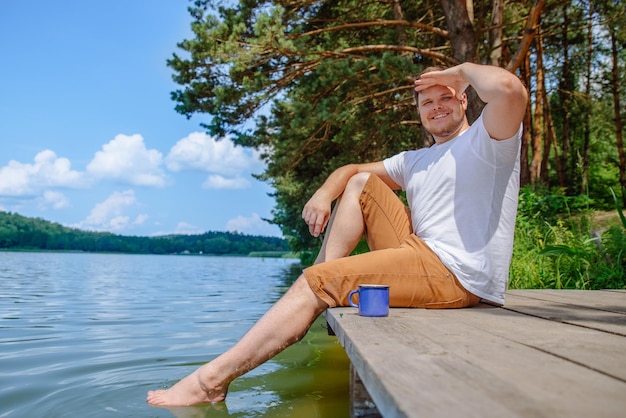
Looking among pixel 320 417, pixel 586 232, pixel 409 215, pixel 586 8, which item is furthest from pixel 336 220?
pixel 586 8

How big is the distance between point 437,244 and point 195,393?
3.95 feet

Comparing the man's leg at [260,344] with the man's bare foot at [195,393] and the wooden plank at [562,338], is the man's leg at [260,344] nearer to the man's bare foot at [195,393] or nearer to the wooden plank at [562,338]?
the man's bare foot at [195,393]

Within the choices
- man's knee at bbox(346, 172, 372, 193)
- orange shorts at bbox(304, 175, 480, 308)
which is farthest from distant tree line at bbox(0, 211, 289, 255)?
orange shorts at bbox(304, 175, 480, 308)

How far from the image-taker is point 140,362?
12.1ft

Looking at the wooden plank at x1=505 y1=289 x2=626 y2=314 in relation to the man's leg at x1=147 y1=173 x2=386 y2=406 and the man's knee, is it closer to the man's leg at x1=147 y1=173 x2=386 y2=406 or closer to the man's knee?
the man's knee

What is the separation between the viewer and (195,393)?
245cm

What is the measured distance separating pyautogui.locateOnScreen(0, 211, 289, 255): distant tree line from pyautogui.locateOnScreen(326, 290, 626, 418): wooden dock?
182 ft

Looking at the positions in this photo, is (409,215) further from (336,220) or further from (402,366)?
(402,366)

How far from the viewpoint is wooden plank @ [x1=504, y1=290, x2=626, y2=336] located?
7.08 ft

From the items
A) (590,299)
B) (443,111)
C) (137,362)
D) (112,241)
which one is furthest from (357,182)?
(112,241)

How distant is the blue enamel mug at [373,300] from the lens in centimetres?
216

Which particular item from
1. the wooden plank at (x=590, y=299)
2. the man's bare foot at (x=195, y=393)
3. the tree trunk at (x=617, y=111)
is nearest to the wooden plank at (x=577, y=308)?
the wooden plank at (x=590, y=299)

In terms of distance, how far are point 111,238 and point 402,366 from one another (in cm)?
7028

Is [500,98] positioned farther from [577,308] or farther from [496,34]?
[496,34]
